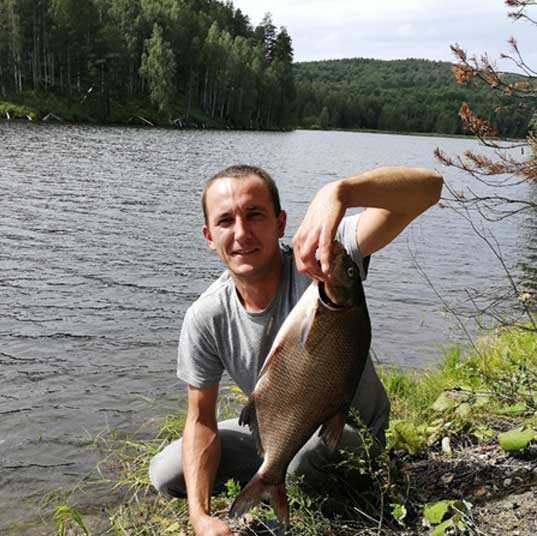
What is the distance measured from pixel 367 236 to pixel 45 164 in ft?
82.9

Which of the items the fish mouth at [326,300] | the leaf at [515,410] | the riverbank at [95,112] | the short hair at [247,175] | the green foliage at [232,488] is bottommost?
the green foliage at [232,488]

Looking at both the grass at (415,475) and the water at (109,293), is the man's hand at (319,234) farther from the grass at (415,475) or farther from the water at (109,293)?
the water at (109,293)

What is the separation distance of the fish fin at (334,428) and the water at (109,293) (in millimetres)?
2818

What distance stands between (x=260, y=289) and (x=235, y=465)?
127cm

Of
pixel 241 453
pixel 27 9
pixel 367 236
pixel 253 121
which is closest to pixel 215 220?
pixel 367 236

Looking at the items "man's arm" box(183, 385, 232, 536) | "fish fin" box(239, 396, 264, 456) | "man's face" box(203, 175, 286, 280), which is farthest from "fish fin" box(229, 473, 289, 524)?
"man's face" box(203, 175, 286, 280)

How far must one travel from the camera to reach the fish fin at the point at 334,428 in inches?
111

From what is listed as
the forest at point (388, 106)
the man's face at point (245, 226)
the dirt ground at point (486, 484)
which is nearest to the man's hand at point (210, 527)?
the dirt ground at point (486, 484)

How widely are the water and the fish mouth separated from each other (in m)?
3.38

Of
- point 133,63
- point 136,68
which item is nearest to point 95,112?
point 133,63

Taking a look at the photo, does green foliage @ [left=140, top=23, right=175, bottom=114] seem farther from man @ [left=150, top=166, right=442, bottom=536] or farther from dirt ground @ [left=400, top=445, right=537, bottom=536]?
dirt ground @ [left=400, top=445, right=537, bottom=536]

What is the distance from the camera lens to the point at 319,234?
89.4 inches

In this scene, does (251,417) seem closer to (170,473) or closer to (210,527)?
(210,527)

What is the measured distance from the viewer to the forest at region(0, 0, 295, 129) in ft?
203
